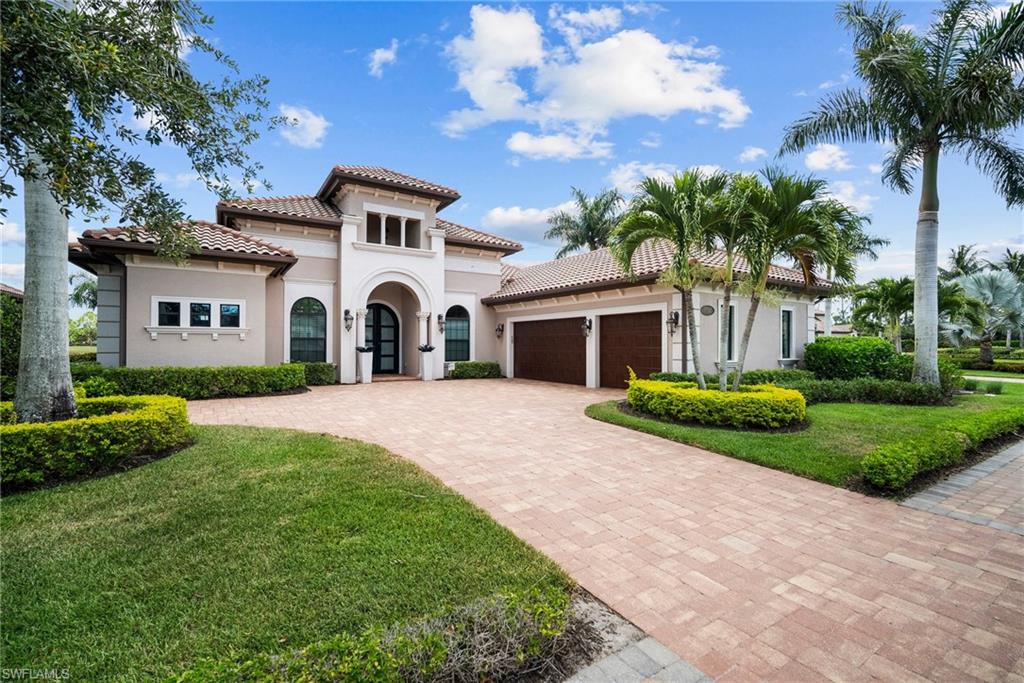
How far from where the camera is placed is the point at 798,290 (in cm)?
1532

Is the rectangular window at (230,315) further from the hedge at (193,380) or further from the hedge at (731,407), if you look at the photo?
the hedge at (731,407)

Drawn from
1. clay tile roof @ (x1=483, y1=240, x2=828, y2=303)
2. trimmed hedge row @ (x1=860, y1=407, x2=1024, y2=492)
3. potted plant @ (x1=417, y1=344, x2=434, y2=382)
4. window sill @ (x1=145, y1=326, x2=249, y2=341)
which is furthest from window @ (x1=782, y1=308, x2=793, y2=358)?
window sill @ (x1=145, y1=326, x2=249, y2=341)

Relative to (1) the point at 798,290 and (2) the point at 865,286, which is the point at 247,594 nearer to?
(1) the point at 798,290

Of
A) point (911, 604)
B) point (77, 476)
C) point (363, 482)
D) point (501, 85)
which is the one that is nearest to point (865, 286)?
point (501, 85)

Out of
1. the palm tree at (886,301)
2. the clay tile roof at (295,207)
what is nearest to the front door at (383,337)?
the clay tile roof at (295,207)

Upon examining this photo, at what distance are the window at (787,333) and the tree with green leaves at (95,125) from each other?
16.2 m

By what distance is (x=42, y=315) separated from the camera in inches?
236

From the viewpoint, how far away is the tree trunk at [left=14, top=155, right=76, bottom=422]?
5.88m

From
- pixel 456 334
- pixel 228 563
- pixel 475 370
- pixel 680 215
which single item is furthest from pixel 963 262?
pixel 228 563

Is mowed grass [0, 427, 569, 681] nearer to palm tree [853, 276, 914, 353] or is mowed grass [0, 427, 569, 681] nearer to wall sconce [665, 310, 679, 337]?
wall sconce [665, 310, 679, 337]

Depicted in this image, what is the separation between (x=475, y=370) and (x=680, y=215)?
11.5 metres

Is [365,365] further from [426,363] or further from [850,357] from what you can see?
[850,357]

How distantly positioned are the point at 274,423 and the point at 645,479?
23.2 feet

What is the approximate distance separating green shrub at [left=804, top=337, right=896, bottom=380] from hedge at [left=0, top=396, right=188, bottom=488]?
1692 centimetres
